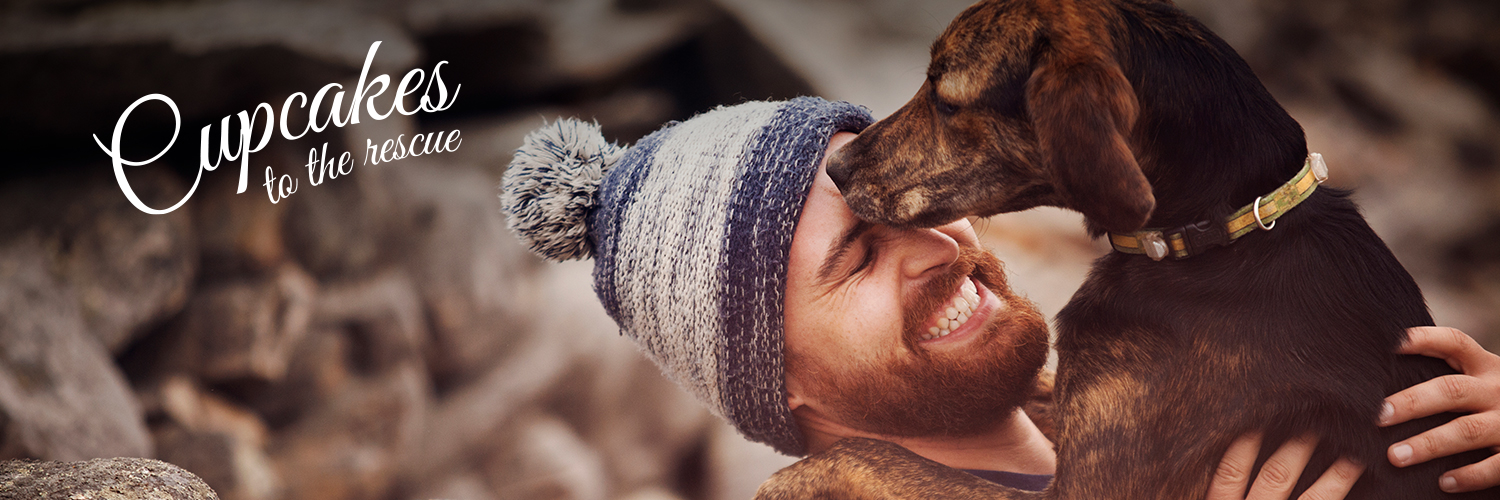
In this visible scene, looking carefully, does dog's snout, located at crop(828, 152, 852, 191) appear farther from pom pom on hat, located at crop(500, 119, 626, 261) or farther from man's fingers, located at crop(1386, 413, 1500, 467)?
man's fingers, located at crop(1386, 413, 1500, 467)

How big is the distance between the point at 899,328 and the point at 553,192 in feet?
2.18

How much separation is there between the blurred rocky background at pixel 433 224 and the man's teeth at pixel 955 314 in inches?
117

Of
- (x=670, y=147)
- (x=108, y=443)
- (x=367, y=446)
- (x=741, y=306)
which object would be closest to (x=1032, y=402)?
(x=741, y=306)

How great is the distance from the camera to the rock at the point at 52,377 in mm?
2793

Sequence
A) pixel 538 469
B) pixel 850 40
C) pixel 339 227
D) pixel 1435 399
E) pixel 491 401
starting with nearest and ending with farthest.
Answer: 1. pixel 1435 399
2. pixel 339 227
3. pixel 538 469
4. pixel 491 401
5. pixel 850 40

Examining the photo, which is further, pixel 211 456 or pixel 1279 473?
pixel 211 456

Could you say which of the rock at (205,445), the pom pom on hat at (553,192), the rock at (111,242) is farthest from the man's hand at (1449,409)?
the rock at (111,242)

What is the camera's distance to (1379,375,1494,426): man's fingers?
1200 millimetres

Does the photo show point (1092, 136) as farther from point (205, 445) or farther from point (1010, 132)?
point (205, 445)

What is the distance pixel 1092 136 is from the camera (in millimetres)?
1107

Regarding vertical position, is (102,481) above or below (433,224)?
below

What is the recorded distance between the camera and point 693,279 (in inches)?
54.9

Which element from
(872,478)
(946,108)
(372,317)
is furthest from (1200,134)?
(372,317)

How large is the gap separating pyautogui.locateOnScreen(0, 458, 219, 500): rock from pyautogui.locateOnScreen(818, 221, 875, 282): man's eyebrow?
1038 mm
